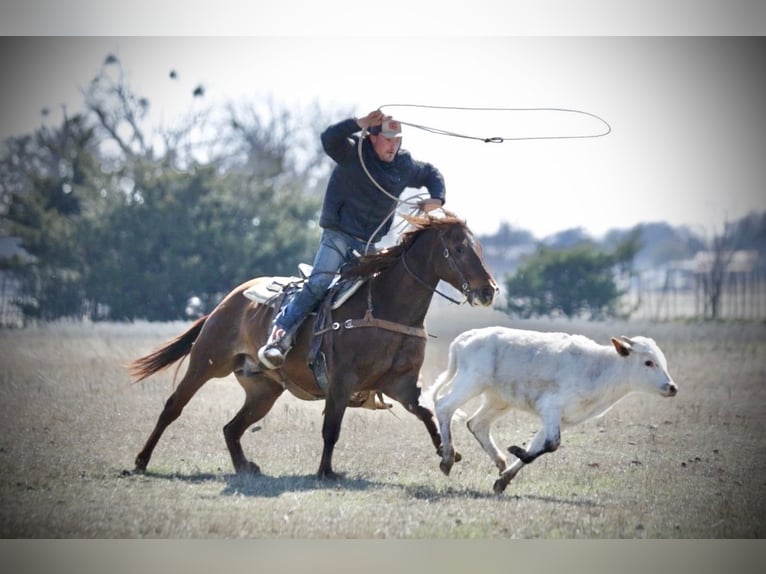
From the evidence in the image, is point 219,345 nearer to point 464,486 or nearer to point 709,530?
point 464,486

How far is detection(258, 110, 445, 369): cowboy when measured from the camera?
10195mm

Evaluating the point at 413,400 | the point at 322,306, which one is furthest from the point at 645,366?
the point at 322,306

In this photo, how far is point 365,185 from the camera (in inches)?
406

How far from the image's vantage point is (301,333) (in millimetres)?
10508

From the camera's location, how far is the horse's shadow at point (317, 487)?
378 inches

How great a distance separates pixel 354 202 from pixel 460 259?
1171 millimetres

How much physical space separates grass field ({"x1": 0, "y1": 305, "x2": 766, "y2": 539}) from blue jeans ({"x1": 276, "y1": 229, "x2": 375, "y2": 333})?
1428mm

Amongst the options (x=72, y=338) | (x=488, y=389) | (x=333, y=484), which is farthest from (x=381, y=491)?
(x=72, y=338)

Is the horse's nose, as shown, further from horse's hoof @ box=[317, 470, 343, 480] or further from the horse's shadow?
horse's hoof @ box=[317, 470, 343, 480]

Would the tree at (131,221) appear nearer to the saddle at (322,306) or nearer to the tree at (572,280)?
the tree at (572,280)

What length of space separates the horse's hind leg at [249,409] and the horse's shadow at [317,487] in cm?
34

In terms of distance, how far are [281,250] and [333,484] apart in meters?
22.4

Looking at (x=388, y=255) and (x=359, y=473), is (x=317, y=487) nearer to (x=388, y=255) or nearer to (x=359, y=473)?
(x=359, y=473)

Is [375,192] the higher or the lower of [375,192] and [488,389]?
the higher
